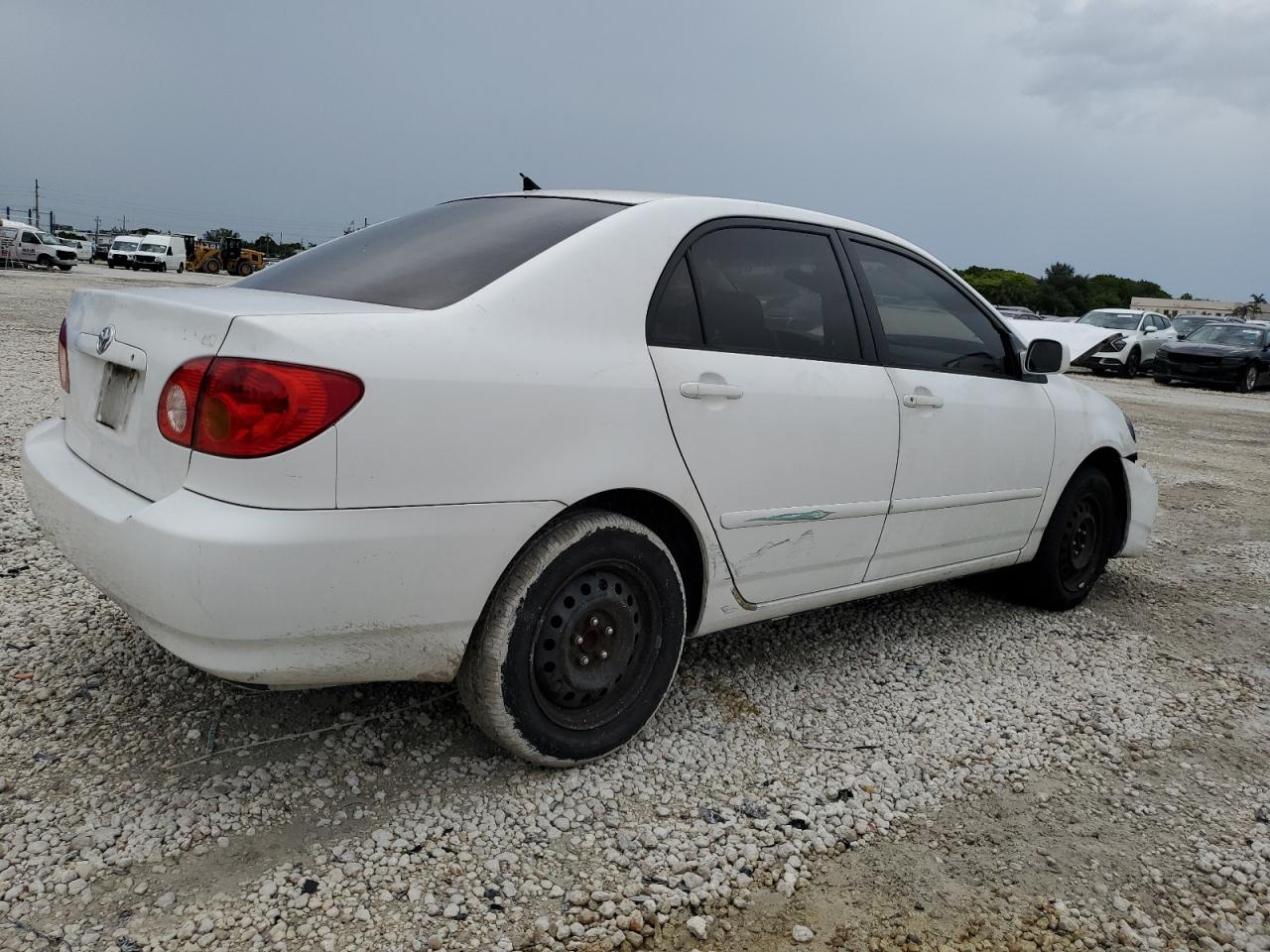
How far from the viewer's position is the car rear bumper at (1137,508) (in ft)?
15.5

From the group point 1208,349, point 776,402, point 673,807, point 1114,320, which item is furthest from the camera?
point 1114,320

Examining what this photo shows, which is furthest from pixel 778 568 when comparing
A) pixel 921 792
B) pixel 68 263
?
pixel 68 263

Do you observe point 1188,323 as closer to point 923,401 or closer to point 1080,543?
point 1080,543

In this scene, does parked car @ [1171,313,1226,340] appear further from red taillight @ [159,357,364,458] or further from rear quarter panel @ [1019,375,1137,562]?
red taillight @ [159,357,364,458]

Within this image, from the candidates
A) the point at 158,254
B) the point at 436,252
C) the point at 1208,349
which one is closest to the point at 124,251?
the point at 158,254

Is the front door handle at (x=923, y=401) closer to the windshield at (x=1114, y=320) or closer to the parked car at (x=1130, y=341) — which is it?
the parked car at (x=1130, y=341)

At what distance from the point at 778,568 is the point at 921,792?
2.52 ft

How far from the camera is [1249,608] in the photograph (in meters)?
4.81

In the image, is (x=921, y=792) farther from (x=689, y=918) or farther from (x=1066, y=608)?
(x=1066, y=608)

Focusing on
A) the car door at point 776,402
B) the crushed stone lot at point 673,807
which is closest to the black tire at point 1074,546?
the crushed stone lot at point 673,807

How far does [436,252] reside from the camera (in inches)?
113

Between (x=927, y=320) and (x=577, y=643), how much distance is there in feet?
6.29

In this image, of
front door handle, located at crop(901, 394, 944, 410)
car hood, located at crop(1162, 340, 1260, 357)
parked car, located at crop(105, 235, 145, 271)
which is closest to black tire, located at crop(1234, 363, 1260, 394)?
car hood, located at crop(1162, 340, 1260, 357)

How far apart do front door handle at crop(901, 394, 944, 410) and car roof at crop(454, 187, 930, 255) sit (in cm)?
64
